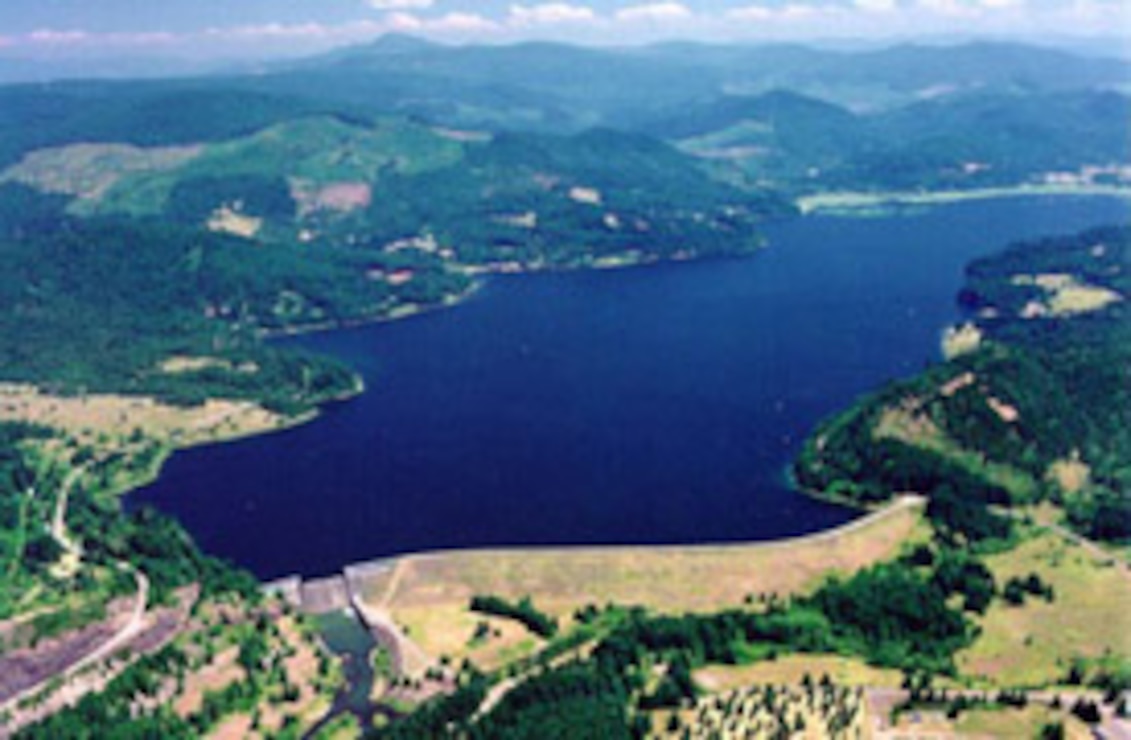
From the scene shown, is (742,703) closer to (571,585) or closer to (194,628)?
(571,585)

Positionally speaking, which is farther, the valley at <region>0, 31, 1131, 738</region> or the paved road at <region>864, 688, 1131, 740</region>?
the valley at <region>0, 31, 1131, 738</region>

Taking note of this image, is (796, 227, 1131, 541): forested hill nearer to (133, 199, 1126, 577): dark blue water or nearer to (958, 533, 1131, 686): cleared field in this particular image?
(133, 199, 1126, 577): dark blue water

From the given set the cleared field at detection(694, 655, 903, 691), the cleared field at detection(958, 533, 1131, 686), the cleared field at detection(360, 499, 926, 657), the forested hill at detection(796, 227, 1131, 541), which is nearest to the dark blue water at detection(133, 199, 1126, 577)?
the cleared field at detection(360, 499, 926, 657)

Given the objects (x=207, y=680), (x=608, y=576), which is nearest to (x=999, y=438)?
(x=608, y=576)

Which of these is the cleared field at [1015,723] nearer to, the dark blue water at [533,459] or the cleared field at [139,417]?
the dark blue water at [533,459]

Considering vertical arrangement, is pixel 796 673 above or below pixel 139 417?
below

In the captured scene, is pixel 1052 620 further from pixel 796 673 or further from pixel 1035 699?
pixel 796 673

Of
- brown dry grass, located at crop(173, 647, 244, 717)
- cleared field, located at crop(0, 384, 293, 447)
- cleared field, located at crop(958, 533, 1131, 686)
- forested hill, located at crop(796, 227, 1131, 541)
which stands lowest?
brown dry grass, located at crop(173, 647, 244, 717)
